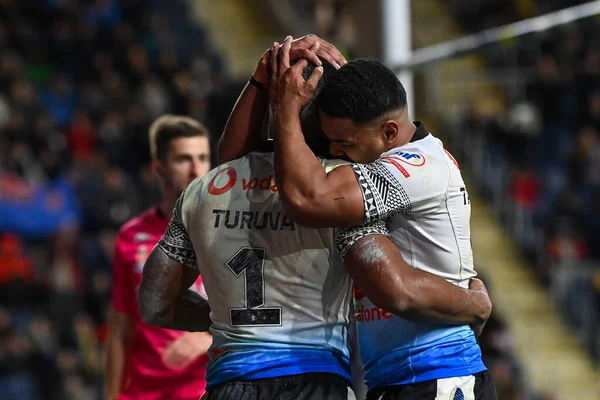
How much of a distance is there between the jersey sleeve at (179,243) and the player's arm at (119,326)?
184 centimetres

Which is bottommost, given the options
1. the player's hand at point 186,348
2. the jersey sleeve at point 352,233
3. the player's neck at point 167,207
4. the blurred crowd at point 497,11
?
the player's hand at point 186,348

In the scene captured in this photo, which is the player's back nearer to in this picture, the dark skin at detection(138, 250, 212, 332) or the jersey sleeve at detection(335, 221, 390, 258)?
the jersey sleeve at detection(335, 221, 390, 258)

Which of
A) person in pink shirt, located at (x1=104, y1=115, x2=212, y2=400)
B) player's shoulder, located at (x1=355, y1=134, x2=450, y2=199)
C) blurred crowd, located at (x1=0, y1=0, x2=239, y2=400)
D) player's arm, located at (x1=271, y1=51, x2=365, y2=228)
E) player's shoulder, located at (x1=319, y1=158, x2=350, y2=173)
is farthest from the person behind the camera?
blurred crowd, located at (x1=0, y1=0, x2=239, y2=400)

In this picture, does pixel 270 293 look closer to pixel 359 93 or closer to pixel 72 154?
pixel 359 93

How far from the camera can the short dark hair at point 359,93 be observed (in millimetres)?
3211

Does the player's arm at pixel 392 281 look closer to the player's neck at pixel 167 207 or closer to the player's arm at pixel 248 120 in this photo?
the player's arm at pixel 248 120

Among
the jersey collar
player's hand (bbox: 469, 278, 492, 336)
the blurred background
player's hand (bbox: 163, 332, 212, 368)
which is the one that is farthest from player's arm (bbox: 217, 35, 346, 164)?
the blurred background

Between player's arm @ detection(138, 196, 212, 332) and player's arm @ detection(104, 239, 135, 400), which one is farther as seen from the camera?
player's arm @ detection(104, 239, 135, 400)

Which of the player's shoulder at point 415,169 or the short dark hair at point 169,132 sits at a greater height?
the short dark hair at point 169,132

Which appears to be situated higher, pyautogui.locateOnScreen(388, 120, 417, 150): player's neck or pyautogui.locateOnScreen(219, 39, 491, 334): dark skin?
pyautogui.locateOnScreen(388, 120, 417, 150): player's neck

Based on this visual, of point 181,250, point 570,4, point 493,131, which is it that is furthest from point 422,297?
point 570,4

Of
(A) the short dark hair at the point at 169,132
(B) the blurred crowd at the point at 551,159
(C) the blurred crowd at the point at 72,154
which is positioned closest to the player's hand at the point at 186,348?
(A) the short dark hair at the point at 169,132

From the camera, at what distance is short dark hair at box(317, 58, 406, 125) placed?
3.21 m

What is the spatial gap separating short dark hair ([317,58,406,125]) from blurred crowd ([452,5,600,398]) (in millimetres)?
11207
